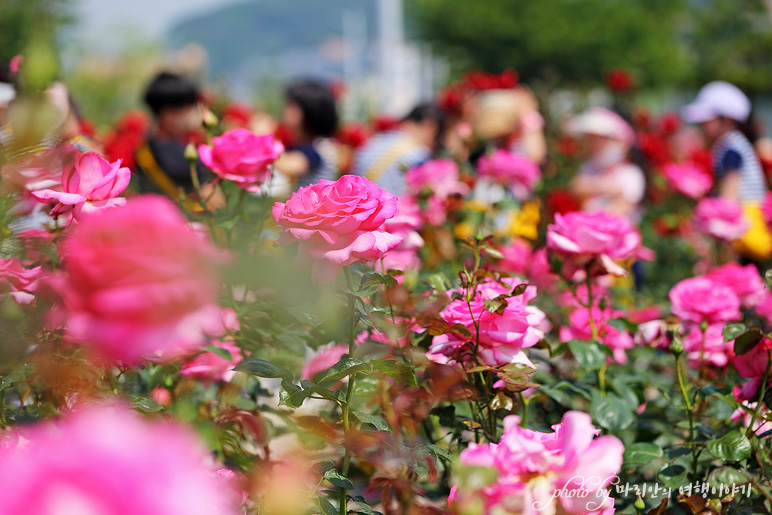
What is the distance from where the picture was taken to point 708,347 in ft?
4.55

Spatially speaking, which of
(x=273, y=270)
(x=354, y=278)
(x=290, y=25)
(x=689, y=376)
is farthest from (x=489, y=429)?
(x=290, y=25)

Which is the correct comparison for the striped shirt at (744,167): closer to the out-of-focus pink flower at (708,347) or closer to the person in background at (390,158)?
the person in background at (390,158)

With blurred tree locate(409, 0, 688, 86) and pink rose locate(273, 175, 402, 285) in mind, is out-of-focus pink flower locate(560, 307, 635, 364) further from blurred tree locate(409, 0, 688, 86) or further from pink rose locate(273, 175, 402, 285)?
blurred tree locate(409, 0, 688, 86)

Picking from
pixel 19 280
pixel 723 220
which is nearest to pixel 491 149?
pixel 723 220

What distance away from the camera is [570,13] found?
21.3 meters

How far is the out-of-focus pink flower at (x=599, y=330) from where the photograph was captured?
139cm

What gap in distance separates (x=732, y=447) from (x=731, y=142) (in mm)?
2929

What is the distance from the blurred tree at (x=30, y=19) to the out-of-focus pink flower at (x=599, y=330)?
1.06 meters

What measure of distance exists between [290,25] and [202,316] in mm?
170412

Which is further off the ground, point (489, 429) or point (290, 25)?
point (489, 429)

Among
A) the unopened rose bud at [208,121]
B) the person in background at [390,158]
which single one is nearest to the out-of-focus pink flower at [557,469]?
the unopened rose bud at [208,121]

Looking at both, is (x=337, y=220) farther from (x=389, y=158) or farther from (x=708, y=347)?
(x=389, y=158)

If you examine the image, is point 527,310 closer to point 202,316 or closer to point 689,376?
point 689,376

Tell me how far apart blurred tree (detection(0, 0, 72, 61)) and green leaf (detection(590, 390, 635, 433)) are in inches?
38.3
